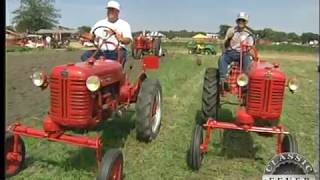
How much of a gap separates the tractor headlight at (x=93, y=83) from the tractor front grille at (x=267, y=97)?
5.95ft

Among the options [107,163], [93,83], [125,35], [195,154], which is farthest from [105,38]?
[107,163]

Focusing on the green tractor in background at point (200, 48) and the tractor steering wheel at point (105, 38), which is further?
the green tractor in background at point (200, 48)

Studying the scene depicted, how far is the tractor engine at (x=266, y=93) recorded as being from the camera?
496 cm

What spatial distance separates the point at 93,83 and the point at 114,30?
1571 millimetres

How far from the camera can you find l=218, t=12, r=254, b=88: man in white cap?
6168 mm

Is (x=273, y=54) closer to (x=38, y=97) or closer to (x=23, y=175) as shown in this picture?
(x=38, y=97)

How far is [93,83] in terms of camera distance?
415 centimetres

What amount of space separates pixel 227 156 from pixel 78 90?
205 cm

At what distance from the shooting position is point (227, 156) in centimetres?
534

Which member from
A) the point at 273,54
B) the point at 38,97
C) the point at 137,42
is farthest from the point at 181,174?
the point at 273,54

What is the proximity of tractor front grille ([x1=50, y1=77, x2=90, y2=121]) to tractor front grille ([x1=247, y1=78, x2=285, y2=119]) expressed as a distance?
6.17 ft

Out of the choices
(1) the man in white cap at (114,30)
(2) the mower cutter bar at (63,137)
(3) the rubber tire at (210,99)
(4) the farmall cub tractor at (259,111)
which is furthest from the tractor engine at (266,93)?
(2) the mower cutter bar at (63,137)

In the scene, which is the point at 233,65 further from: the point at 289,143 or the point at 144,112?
the point at 289,143

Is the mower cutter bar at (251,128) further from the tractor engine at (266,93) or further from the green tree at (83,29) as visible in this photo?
the green tree at (83,29)
